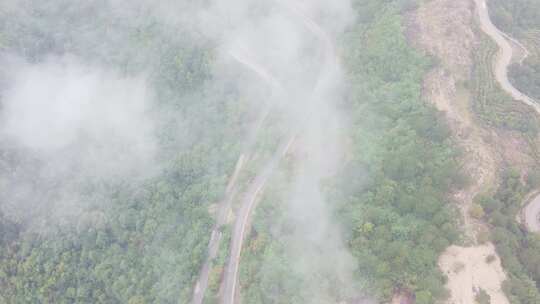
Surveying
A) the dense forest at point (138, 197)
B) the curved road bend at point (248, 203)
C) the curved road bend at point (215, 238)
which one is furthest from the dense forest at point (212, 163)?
the curved road bend at point (248, 203)

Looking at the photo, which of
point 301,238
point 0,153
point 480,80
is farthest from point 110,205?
point 480,80

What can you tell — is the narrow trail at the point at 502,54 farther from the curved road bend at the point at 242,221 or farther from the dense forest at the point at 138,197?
the dense forest at the point at 138,197

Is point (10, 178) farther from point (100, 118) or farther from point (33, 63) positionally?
point (33, 63)

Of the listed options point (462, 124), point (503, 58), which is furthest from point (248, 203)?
point (503, 58)

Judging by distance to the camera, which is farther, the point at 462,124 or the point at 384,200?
the point at 462,124

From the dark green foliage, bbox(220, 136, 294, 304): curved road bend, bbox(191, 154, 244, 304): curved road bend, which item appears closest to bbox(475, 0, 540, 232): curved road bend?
the dark green foliage

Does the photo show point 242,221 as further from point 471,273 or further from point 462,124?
point 462,124
